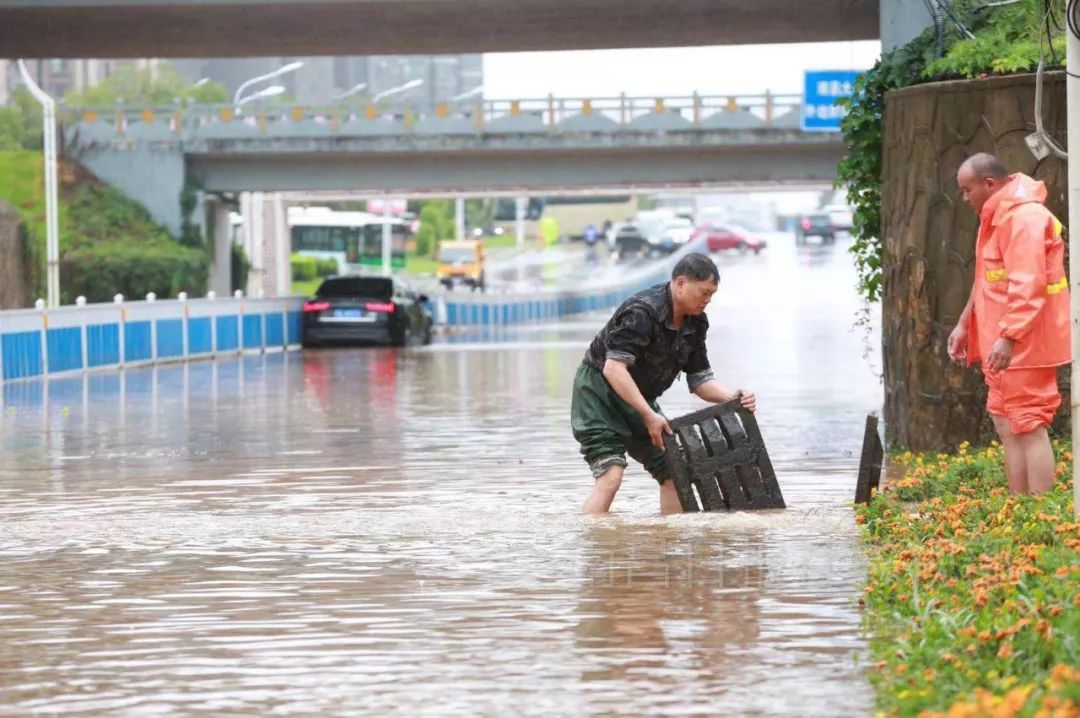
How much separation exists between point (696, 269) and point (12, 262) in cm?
4356

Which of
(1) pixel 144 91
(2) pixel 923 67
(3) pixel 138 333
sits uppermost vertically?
(1) pixel 144 91

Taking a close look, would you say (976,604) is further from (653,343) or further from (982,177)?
(653,343)

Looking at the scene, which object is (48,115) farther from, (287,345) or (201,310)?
(201,310)

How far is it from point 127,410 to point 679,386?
252 inches

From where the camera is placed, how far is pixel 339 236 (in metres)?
106

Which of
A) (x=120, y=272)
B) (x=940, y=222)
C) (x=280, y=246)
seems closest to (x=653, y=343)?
(x=940, y=222)

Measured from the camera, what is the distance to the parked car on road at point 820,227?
11488 centimetres

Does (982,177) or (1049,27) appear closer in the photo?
(982,177)

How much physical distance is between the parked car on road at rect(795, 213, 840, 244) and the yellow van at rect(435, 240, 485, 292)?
25.3 meters

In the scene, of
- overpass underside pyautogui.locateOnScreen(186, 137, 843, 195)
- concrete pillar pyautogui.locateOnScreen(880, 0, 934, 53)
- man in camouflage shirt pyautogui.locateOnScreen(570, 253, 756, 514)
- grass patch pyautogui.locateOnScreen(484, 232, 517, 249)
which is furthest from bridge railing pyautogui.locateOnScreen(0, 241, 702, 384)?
grass patch pyautogui.locateOnScreen(484, 232, 517, 249)

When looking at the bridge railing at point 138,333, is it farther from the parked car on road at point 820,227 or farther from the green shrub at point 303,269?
the parked car on road at point 820,227

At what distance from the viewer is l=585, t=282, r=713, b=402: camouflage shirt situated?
10.5 m

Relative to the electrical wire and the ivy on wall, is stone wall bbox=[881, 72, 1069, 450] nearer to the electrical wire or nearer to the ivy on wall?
the electrical wire

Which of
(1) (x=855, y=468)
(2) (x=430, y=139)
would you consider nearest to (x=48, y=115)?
(2) (x=430, y=139)
